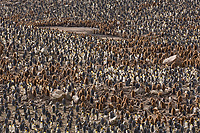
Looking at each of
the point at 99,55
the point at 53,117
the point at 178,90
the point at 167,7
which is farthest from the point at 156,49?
the point at 167,7

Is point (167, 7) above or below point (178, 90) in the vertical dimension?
above

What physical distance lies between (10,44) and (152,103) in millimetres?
14763

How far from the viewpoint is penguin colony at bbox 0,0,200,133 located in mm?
19609

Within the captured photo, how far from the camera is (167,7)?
50.3 m

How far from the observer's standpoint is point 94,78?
24719mm

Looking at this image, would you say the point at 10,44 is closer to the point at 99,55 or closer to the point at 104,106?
the point at 99,55

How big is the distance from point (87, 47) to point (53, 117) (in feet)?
41.5

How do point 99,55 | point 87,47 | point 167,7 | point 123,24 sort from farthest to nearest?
point 167,7
point 123,24
point 87,47
point 99,55

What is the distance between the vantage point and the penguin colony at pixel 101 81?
19.6 metres

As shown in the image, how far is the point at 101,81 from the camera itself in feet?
79.7

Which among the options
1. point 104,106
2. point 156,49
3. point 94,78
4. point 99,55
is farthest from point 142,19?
point 104,106

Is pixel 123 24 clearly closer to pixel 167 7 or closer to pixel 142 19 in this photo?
pixel 142 19

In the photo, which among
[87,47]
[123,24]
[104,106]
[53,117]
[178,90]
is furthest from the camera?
[123,24]

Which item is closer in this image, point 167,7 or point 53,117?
point 53,117
